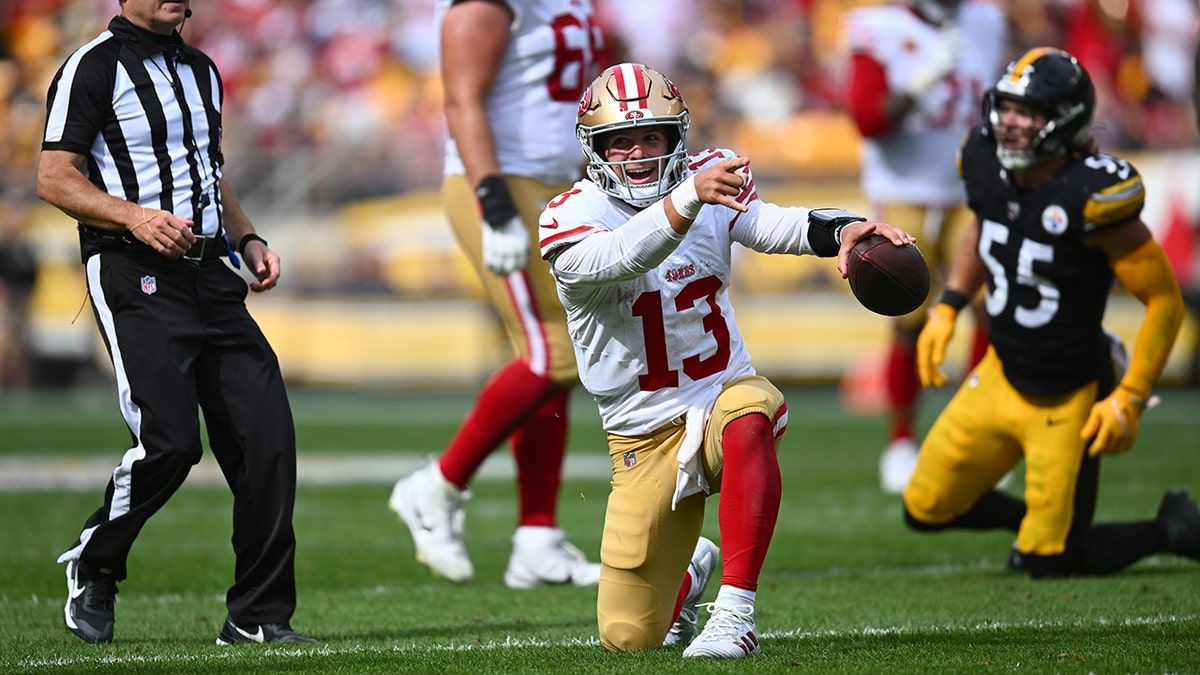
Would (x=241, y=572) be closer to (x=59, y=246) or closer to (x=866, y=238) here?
(x=866, y=238)

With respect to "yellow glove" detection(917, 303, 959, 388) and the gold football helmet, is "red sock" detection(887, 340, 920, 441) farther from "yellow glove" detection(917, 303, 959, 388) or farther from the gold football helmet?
the gold football helmet

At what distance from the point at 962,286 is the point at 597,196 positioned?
1685mm

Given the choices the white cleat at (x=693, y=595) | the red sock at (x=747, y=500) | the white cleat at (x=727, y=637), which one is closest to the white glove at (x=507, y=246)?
the white cleat at (x=693, y=595)

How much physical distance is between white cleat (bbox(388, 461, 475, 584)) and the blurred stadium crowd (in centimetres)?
807

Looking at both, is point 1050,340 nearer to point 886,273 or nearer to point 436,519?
point 886,273

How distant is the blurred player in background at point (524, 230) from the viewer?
466 centimetres

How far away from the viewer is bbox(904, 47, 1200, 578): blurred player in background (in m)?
4.24

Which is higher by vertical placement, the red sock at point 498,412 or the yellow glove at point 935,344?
the yellow glove at point 935,344

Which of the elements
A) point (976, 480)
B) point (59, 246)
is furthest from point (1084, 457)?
point (59, 246)

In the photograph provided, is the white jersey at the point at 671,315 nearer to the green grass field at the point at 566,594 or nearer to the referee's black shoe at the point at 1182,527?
the green grass field at the point at 566,594

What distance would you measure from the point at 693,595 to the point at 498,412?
1.27 meters

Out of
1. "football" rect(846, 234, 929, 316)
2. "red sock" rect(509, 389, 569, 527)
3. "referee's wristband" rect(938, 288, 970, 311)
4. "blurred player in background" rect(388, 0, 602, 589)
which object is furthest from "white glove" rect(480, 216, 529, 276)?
"football" rect(846, 234, 929, 316)

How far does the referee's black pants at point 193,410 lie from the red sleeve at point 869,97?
145 inches

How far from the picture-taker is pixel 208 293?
3611 mm
